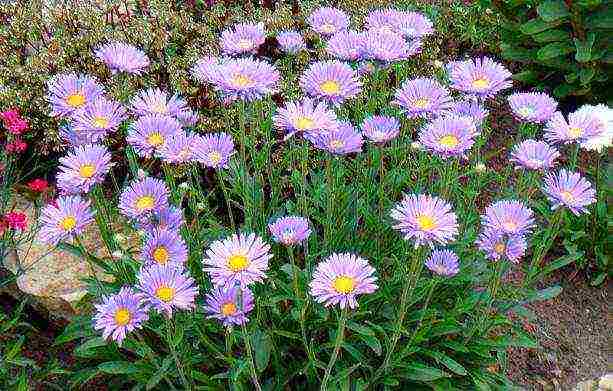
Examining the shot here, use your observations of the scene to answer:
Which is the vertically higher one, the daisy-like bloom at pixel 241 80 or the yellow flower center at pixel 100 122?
the daisy-like bloom at pixel 241 80

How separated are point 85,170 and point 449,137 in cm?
101

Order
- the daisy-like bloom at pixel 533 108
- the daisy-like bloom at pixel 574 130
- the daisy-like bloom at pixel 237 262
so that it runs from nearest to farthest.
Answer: the daisy-like bloom at pixel 237 262
the daisy-like bloom at pixel 574 130
the daisy-like bloom at pixel 533 108

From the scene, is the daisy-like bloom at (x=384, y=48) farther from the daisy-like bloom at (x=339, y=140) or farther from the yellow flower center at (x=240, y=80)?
Answer: the yellow flower center at (x=240, y=80)

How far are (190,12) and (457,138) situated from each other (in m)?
2.57

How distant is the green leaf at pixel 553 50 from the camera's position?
4.25 m

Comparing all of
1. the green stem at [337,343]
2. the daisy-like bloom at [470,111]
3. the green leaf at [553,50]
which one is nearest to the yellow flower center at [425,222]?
the green stem at [337,343]

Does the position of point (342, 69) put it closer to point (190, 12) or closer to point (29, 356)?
point (29, 356)

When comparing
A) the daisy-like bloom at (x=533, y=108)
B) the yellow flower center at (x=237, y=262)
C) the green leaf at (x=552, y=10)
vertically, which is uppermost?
the yellow flower center at (x=237, y=262)

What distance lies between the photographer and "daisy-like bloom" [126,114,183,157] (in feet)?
7.75

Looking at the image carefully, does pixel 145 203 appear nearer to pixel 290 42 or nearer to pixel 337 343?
pixel 337 343

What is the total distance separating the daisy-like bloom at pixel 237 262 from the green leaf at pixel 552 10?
102 inches

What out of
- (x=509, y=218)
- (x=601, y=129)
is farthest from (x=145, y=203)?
(x=601, y=129)

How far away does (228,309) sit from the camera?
2.16 metres

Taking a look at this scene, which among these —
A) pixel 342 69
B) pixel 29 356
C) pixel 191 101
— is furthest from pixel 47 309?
pixel 342 69
